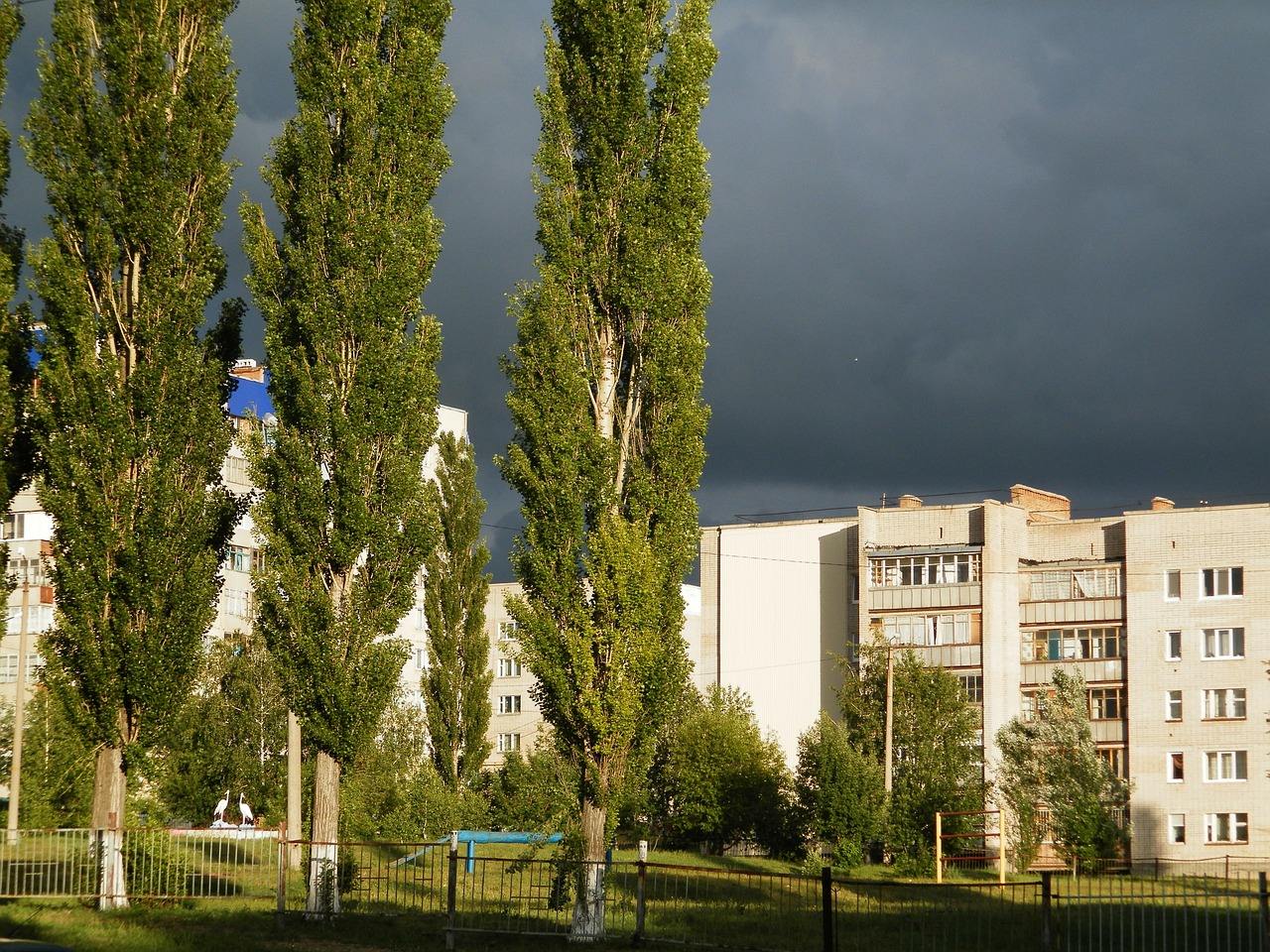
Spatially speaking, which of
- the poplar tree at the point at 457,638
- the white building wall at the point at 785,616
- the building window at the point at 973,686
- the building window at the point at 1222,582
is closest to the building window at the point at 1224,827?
the building window at the point at 1222,582

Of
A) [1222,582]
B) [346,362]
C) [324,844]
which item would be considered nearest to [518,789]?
[1222,582]

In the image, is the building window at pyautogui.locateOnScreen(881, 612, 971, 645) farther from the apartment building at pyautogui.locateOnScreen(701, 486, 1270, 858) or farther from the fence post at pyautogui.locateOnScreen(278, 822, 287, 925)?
the fence post at pyautogui.locateOnScreen(278, 822, 287, 925)

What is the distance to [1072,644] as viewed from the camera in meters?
68.8

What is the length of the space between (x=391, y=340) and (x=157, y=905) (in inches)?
416

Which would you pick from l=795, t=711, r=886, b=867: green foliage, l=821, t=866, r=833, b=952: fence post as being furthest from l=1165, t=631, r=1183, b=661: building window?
l=821, t=866, r=833, b=952: fence post

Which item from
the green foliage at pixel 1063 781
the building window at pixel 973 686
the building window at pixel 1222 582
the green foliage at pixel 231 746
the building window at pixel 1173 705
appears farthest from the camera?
the building window at pixel 973 686

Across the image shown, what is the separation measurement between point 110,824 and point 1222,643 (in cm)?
5316

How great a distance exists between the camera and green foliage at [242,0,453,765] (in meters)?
26.3

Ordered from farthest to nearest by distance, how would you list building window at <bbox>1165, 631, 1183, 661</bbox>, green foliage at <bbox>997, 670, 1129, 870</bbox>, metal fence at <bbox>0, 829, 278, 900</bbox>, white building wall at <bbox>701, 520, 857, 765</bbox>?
white building wall at <bbox>701, 520, 857, 765</bbox>
building window at <bbox>1165, 631, 1183, 661</bbox>
green foliage at <bbox>997, 670, 1129, 870</bbox>
metal fence at <bbox>0, 829, 278, 900</bbox>

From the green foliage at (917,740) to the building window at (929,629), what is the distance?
4.48 meters

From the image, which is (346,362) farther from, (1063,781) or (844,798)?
(1063,781)

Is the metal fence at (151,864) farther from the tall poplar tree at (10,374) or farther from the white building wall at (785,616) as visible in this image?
the white building wall at (785,616)

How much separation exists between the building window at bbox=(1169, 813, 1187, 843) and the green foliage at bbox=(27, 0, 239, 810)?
49.8m

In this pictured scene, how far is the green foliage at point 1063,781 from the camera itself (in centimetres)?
5350
